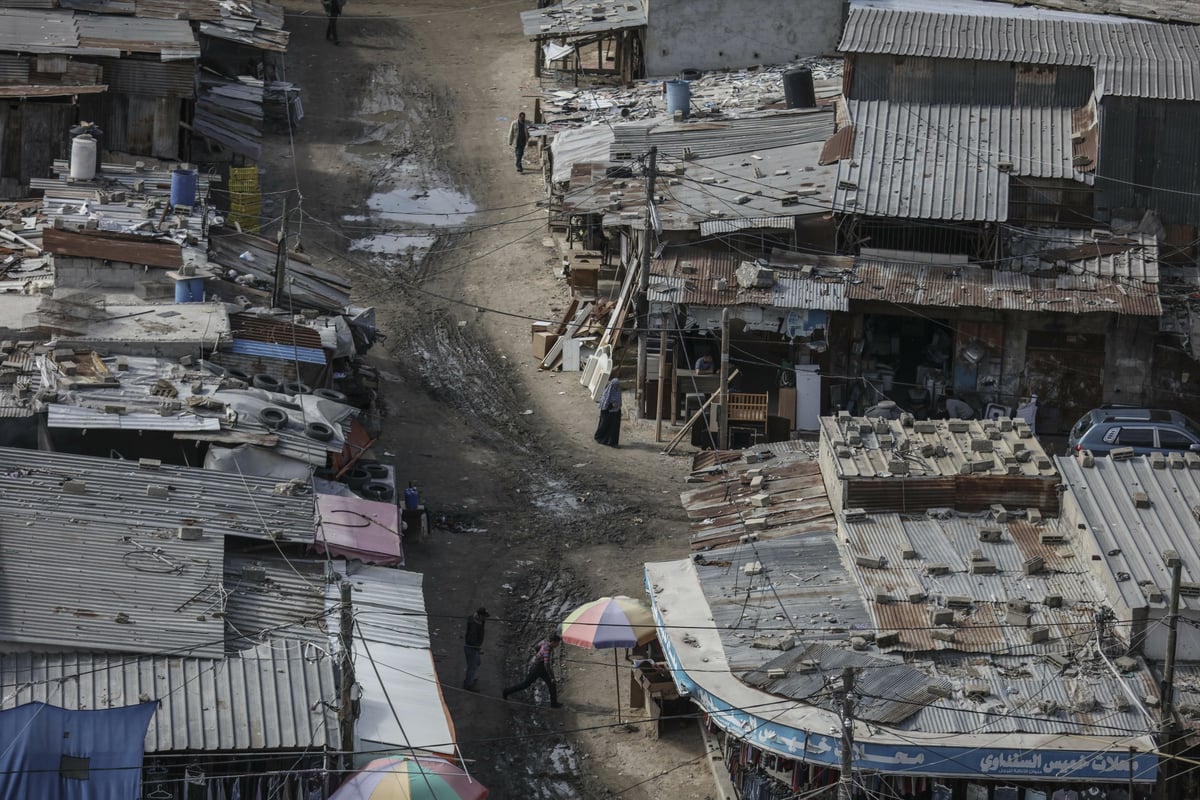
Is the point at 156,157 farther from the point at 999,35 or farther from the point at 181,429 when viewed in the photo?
the point at 999,35

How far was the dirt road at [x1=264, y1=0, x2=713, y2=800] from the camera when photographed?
26578mm

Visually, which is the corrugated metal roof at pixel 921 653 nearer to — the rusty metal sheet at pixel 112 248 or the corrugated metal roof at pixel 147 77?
the rusty metal sheet at pixel 112 248

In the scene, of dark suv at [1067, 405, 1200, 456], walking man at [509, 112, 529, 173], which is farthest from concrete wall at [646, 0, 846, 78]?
dark suv at [1067, 405, 1200, 456]

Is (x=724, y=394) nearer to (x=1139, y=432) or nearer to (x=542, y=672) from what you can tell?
(x=1139, y=432)

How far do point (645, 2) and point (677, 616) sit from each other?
78.7 ft

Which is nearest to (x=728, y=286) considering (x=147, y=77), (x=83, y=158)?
(x=83, y=158)

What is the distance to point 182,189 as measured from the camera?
35188mm

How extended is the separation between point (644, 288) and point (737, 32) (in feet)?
40.5

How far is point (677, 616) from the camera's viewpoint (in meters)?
24.8

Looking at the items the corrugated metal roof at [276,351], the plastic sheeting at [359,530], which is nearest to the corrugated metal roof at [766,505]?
the plastic sheeting at [359,530]

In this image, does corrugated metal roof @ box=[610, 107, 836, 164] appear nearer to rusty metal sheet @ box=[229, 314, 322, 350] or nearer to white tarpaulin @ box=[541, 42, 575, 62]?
white tarpaulin @ box=[541, 42, 575, 62]

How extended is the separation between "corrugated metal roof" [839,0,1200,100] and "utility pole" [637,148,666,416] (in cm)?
471

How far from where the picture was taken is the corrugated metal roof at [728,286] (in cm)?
3425

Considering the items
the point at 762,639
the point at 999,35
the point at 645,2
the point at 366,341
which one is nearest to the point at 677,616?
the point at 762,639
